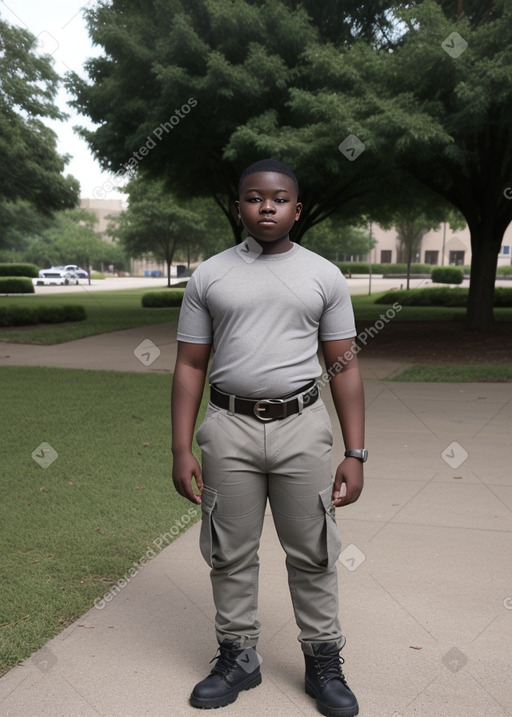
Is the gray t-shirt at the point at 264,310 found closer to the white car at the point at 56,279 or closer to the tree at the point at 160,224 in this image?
the tree at the point at 160,224

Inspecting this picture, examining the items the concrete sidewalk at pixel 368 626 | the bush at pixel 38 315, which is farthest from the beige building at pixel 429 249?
the concrete sidewalk at pixel 368 626

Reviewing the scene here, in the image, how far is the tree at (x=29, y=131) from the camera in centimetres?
2683

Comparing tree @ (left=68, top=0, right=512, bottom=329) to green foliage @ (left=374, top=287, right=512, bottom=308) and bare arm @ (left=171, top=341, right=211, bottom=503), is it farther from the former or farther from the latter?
bare arm @ (left=171, top=341, right=211, bottom=503)

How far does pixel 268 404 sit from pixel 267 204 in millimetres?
678

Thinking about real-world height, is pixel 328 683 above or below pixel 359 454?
below

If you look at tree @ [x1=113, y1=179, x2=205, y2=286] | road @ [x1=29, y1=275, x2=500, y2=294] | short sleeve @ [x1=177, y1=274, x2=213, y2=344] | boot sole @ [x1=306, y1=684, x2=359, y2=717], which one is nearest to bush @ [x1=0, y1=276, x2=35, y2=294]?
road @ [x1=29, y1=275, x2=500, y2=294]

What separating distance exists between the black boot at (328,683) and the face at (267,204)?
149 centimetres

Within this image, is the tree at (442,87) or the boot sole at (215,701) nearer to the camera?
the boot sole at (215,701)

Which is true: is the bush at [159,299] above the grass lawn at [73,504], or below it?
below

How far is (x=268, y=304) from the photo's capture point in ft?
8.68

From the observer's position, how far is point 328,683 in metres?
2.76

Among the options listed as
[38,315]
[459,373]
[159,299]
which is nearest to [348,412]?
[459,373]

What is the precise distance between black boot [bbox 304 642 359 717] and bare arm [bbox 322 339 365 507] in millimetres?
549

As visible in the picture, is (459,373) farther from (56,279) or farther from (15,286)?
(56,279)
